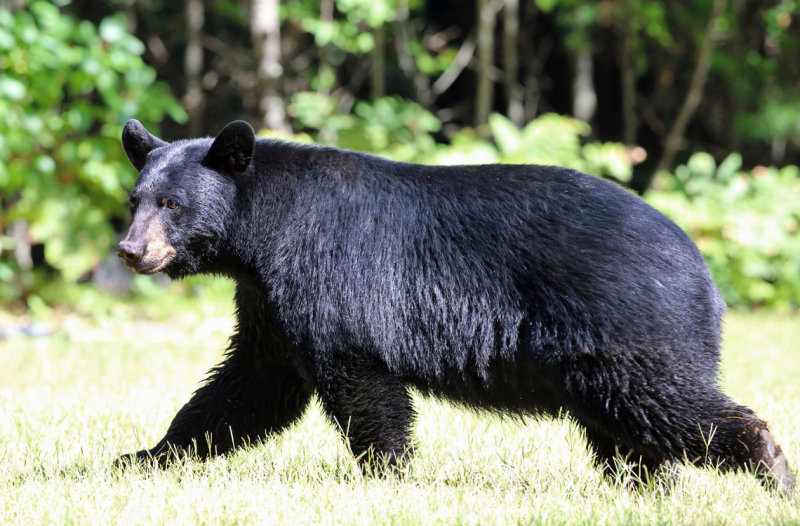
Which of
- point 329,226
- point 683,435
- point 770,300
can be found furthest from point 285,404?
point 770,300

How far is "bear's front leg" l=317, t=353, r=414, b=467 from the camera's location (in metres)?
3.73

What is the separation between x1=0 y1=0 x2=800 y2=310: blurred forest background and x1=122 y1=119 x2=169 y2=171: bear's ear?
4.69 meters

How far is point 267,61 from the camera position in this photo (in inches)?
406

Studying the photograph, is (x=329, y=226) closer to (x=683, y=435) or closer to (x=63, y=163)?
(x=683, y=435)

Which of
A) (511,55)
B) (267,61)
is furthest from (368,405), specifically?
(511,55)

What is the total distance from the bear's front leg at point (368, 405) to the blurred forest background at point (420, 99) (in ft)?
19.4

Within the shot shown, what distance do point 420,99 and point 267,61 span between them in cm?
323

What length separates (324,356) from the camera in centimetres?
370

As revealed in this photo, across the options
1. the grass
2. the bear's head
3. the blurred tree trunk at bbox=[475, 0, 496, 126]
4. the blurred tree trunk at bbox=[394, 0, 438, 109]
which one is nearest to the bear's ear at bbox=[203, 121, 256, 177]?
the bear's head

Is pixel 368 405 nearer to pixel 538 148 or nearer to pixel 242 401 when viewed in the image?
pixel 242 401

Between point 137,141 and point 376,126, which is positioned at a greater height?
point 376,126

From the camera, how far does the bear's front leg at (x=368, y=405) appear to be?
3.73m

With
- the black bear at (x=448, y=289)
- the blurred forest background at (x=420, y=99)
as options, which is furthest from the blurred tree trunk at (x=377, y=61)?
the black bear at (x=448, y=289)

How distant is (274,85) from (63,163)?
241 cm
